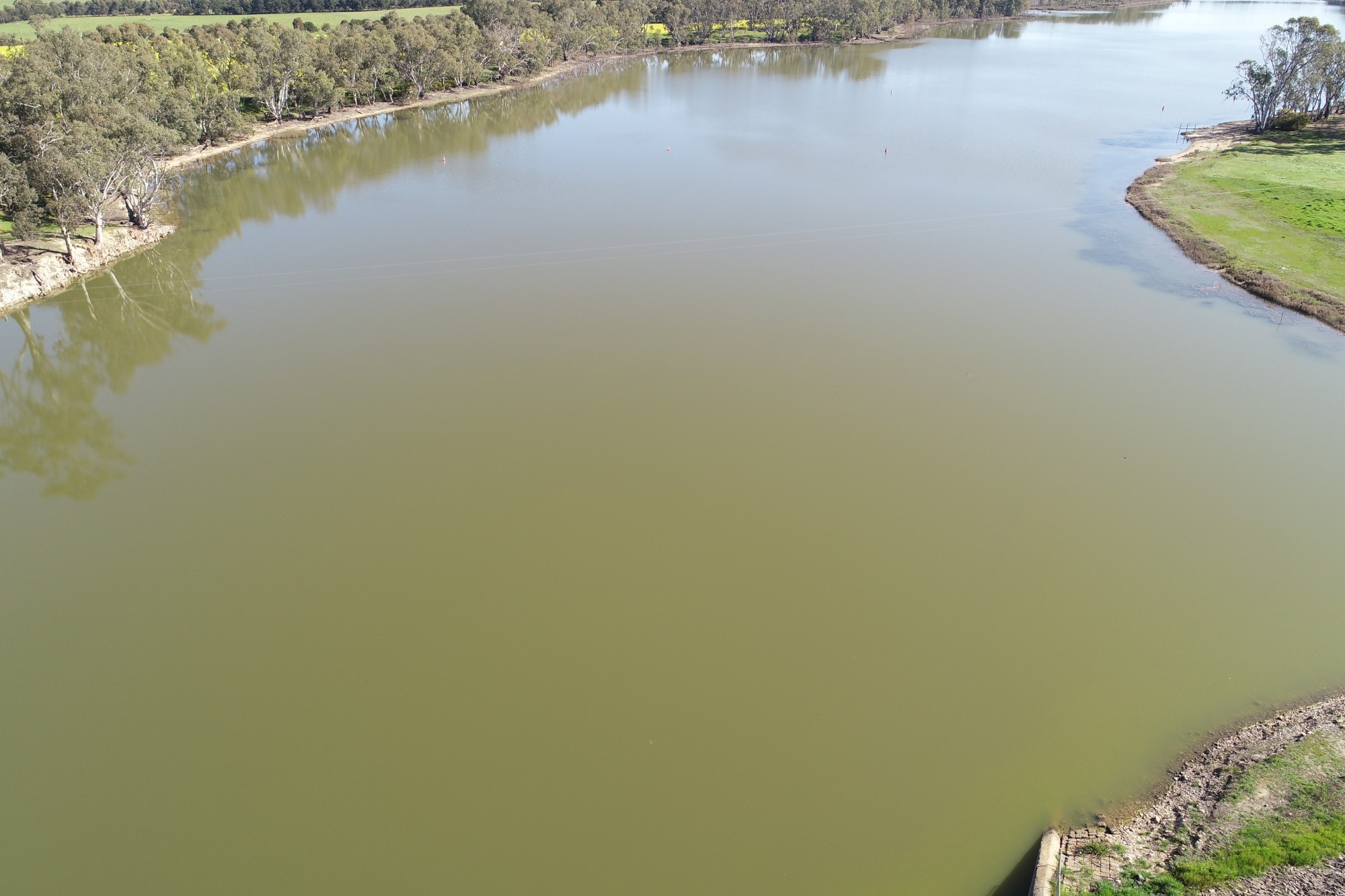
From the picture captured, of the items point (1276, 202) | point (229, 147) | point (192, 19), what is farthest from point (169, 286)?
point (192, 19)

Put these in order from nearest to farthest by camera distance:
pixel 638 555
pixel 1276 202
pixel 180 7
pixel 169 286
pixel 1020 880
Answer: pixel 1020 880 → pixel 638 555 → pixel 169 286 → pixel 1276 202 → pixel 180 7

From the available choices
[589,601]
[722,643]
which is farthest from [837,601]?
[589,601]

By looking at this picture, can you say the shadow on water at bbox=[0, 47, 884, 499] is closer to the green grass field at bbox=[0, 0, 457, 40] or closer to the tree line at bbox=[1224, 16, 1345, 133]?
the green grass field at bbox=[0, 0, 457, 40]

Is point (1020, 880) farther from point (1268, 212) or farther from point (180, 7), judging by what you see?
point (180, 7)

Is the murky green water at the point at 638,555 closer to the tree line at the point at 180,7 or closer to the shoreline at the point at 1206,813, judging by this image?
the shoreline at the point at 1206,813

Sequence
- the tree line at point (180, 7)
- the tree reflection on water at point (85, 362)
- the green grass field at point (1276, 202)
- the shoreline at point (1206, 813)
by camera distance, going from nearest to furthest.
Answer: the shoreline at point (1206, 813)
the tree reflection on water at point (85, 362)
the green grass field at point (1276, 202)
the tree line at point (180, 7)

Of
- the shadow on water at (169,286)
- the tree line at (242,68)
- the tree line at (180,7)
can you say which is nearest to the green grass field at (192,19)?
the tree line at (180,7)

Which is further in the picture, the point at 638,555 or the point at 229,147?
the point at 229,147
